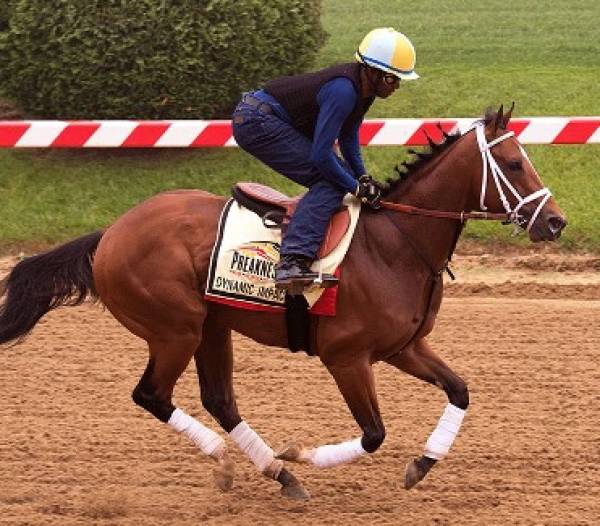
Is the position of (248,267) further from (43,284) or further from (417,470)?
(417,470)

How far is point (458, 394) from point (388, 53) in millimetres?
1698

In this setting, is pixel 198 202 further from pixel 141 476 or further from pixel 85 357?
pixel 85 357

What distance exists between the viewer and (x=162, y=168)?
12602 millimetres

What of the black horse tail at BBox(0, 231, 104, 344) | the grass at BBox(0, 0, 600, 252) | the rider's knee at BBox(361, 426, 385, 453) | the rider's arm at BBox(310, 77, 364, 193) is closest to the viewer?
the rider's arm at BBox(310, 77, 364, 193)

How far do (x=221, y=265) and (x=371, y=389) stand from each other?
36.8 inches

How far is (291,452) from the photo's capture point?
272 inches

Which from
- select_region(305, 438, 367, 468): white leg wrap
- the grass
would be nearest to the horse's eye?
select_region(305, 438, 367, 468): white leg wrap

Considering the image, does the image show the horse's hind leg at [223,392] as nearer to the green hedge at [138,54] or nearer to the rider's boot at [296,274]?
the rider's boot at [296,274]

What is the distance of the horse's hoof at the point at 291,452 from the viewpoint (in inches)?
A: 272

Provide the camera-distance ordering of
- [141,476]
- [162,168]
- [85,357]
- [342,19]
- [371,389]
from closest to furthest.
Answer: [371,389]
[141,476]
[85,357]
[162,168]
[342,19]

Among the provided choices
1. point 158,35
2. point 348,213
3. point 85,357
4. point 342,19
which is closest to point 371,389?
point 348,213

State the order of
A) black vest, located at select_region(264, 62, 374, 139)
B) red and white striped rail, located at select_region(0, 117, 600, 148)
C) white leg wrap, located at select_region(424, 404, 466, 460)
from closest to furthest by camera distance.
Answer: black vest, located at select_region(264, 62, 374, 139) < white leg wrap, located at select_region(424, 404, 466, 460) < red and white striped rail, located at select_region(0, 117, 600, 148)

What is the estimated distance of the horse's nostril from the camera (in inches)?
255

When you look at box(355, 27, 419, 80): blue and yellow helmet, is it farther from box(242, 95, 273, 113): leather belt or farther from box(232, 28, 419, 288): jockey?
box(242, 95, 273, 113): leather belt
